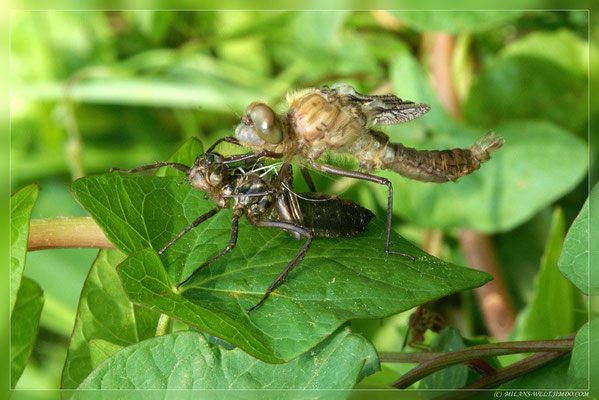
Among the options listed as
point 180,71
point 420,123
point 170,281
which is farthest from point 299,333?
point 180,71

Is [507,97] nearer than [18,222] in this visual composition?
No

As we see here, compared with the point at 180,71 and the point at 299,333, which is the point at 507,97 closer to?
the point at 180,71

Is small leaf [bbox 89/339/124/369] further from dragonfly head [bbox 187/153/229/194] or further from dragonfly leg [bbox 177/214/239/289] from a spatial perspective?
dragonfly head [bbox 187/153/229/194]

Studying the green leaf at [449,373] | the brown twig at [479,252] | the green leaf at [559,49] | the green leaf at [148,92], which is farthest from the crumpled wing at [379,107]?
the green leaf at [148,92]

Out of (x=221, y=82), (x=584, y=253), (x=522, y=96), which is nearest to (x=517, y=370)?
(x=584, y=253)

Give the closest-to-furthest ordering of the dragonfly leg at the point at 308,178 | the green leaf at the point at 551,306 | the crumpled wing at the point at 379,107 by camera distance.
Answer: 1. the crumpled wing at the point at 379,107
2. the dragonfly leg at the point at 308,178
3. the green leaf at the point at 551,306

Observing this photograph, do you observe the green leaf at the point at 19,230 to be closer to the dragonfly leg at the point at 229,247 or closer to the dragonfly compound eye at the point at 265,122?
the dragonfly leg at the point at 229,247
